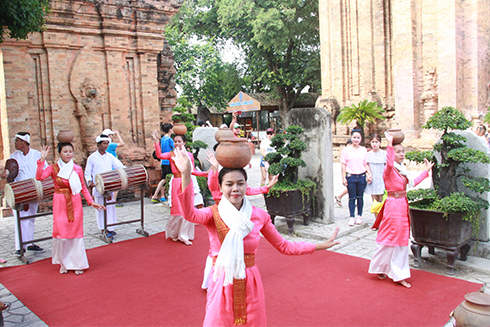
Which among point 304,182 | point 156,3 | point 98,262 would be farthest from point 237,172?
point 156,3

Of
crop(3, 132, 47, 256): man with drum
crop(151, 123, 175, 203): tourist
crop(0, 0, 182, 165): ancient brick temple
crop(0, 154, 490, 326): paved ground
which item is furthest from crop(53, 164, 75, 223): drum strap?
crop(0, 0, 182, 165): ancient brick temple

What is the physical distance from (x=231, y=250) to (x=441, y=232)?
3.33 meters

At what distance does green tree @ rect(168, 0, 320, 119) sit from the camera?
22.7 meters

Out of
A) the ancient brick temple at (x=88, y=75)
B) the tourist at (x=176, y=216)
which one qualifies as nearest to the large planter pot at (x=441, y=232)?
the tourist at (x=176, y=216)

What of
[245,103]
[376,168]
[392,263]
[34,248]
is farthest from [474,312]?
[245,103]

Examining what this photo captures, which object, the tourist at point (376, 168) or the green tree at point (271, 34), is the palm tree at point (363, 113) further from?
the tourist at point (376, 168)

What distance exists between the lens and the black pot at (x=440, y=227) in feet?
15.3

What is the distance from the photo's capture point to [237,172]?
8.61ft

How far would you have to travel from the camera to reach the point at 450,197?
4797 millimetres

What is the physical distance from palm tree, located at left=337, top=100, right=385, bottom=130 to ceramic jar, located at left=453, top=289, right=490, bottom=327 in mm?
14198

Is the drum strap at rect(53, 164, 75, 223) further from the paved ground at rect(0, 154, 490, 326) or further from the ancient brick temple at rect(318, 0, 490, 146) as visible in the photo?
the ancient brick temple at rect(318, 0, 490, 146)

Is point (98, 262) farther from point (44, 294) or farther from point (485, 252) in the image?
point (485, 252)

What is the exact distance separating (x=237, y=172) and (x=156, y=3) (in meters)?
9.98

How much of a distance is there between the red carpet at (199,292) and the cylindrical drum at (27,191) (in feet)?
3.13
